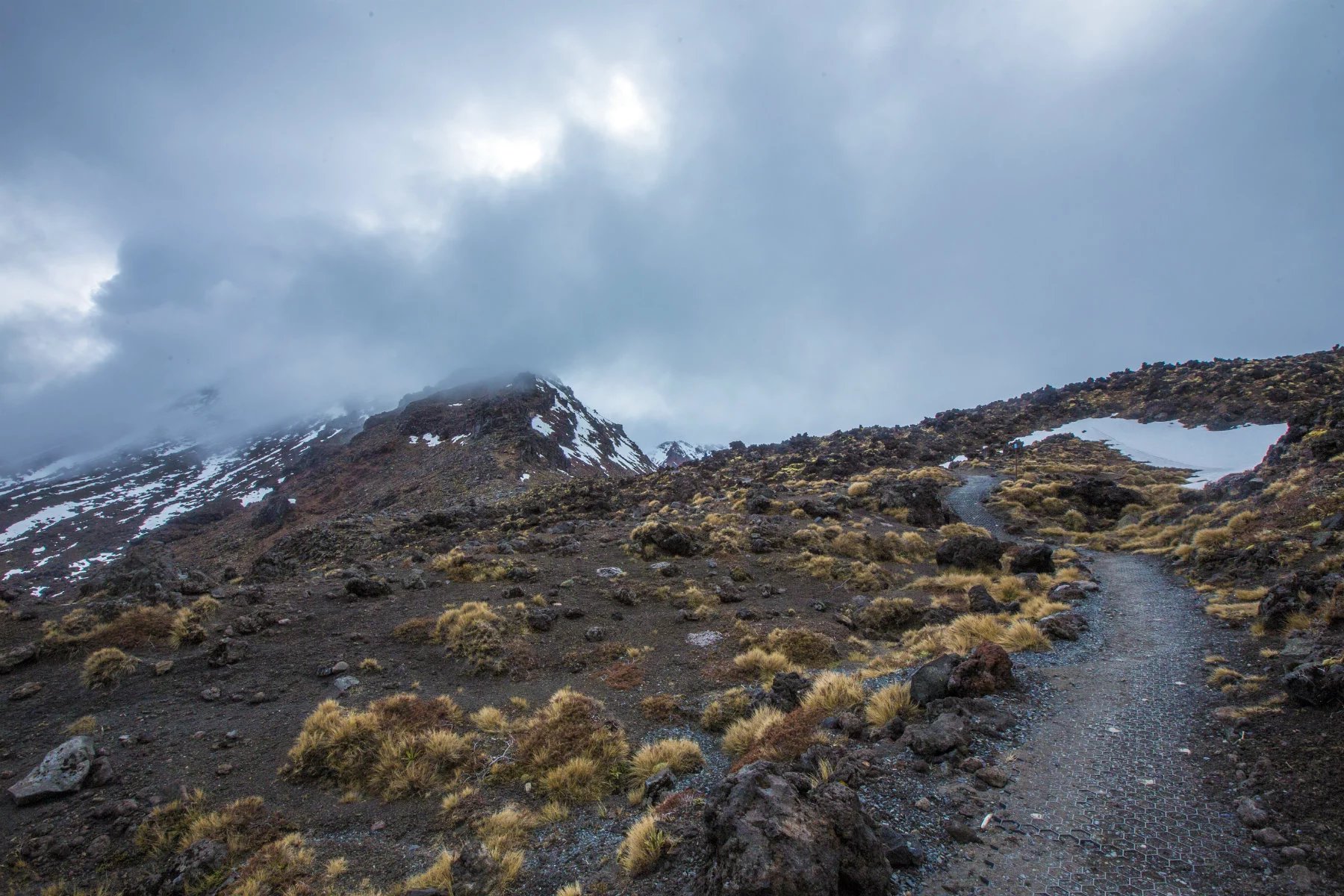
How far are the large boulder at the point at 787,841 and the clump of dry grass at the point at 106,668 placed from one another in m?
11.9

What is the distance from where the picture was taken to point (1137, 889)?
4.28 metres

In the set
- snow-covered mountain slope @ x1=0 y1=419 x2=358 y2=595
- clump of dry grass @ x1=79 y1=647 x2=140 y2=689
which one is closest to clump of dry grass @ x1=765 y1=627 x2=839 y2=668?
clump of dry grass @ x1=79 y1=647 x2=140 y2=689

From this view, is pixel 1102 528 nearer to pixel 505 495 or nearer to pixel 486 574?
pixel 486 574

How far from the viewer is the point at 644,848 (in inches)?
212

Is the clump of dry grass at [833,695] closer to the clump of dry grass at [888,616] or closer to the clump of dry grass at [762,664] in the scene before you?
the clump of dry grass at [762,664]

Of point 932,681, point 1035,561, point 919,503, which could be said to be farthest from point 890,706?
point 919,503

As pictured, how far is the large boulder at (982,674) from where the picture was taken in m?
7.86

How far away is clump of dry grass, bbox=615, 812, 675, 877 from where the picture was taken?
207 inches

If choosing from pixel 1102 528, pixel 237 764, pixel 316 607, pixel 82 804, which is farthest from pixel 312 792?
pixel 1102 528

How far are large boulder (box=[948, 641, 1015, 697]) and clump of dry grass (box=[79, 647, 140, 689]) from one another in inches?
586

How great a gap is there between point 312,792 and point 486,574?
9167mm

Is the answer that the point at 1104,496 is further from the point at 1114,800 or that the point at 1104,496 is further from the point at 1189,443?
the point at 1114,800

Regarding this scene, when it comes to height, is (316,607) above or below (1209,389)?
below

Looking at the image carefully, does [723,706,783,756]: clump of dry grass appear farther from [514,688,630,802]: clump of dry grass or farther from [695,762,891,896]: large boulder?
[695,762,891,896]: large boulder
